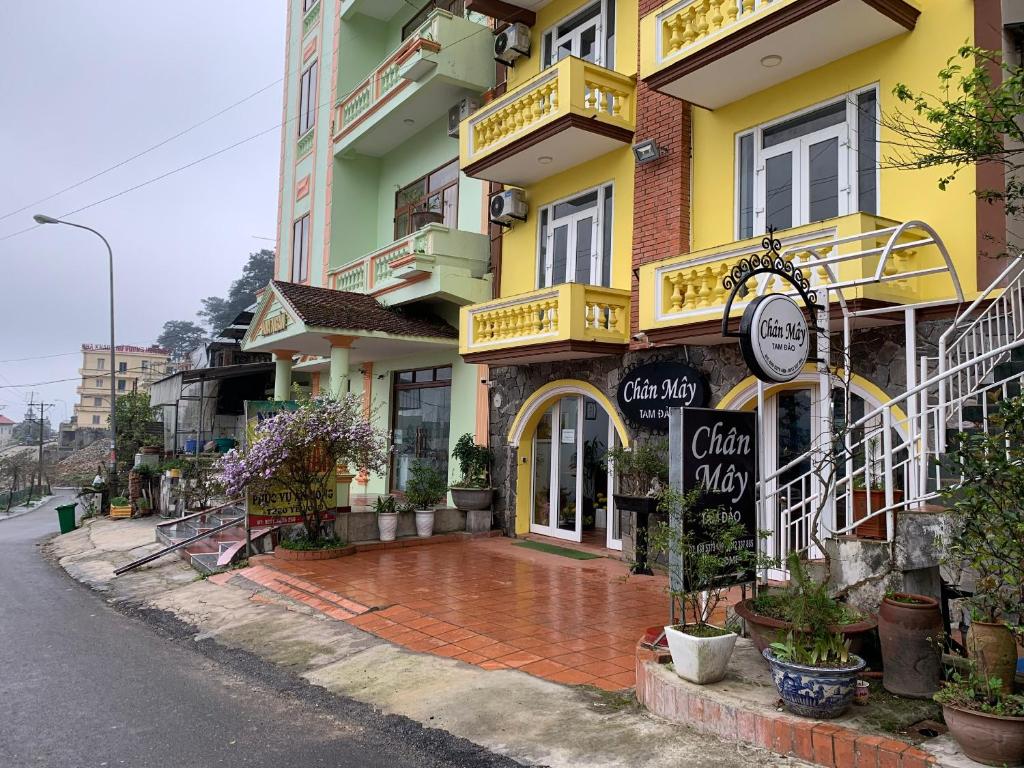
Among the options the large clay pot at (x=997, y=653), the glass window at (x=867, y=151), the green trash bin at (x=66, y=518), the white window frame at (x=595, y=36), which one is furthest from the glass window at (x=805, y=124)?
the green trash bin at (x=66, y=518)

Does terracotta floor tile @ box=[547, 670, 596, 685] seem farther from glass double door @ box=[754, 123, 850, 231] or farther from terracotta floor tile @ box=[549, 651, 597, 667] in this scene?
glass double door @ box=[754, 123, 850, 231]

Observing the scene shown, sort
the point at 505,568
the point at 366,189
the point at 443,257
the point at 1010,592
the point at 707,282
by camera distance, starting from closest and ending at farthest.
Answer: the point at 1010,592 < the point at 707,282 < the point at 505,568 < the point at 443,257 < the point at 366,189

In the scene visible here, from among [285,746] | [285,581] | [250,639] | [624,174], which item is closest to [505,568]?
[285,581]

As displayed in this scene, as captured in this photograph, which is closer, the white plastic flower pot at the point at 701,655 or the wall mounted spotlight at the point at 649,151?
the white plastic flower pot at the point at 701,655

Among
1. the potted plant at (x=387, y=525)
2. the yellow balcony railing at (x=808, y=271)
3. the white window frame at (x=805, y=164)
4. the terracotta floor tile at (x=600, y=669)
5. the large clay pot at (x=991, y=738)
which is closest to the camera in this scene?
the large clay pot at (x=991, y=738)

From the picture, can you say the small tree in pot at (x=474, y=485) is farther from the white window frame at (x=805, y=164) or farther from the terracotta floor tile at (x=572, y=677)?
the terracotta floor tile at (x=572, y=677)

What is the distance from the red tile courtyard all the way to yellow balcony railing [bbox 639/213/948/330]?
3425mm

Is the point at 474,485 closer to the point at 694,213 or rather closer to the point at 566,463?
the point at 566,463

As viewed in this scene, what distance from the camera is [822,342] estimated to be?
587 cm

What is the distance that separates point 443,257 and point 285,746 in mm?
10324

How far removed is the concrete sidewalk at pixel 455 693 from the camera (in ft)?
14.4

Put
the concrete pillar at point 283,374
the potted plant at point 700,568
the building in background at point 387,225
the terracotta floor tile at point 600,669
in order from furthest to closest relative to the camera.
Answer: the concrete pillar at point 283,374, the building in background at point 387,225, the terracotta floor tile at point 600,669, the potted plant at point 700,568

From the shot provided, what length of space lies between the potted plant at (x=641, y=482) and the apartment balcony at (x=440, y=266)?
5.23m

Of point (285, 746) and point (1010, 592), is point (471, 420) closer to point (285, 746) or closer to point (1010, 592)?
point (285, 746)
